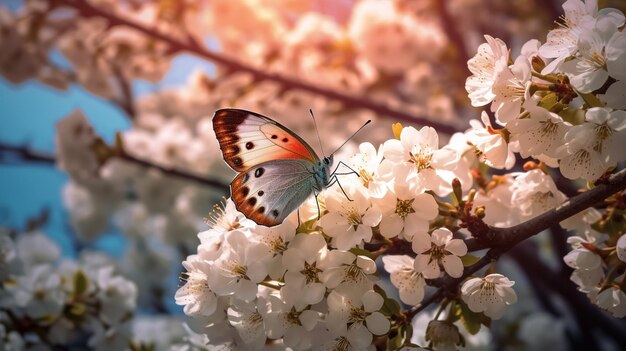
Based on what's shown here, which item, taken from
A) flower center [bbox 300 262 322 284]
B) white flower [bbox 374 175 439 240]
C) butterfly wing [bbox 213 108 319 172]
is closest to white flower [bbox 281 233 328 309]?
flower center [bbox 300 262 322 284]

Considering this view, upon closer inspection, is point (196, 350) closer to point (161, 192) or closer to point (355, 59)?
point (161, 192)

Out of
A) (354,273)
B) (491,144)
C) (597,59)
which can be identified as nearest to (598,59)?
(597,59)

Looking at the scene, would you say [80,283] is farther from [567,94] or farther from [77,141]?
[567,94]

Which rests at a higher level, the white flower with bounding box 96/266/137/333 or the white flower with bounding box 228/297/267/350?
the white flower with bounding box 96/266/137/333

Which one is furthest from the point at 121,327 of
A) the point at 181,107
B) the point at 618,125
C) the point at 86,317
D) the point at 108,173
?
the point at 181,107

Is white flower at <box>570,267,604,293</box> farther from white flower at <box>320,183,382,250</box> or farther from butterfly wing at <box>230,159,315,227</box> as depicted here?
butterfly wing at <box>230,159,315,227</box>

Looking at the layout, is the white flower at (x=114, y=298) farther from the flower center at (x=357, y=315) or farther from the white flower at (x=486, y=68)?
the white flower at (x=486, y=68)
